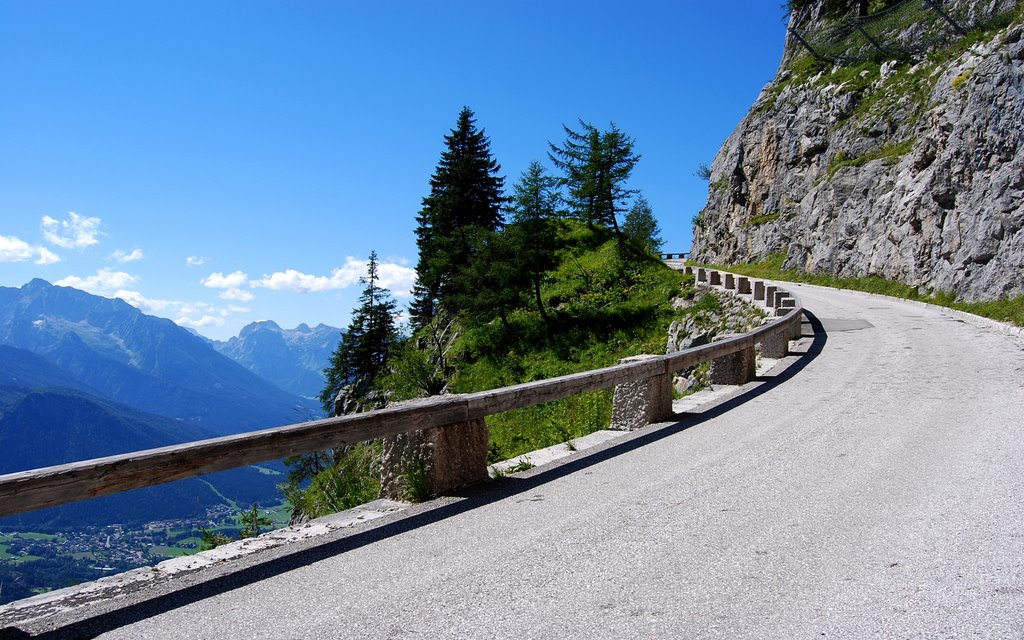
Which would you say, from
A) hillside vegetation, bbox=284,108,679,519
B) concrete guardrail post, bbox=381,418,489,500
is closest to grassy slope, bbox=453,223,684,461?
hillside vegetation, bbox=284,108,679,519

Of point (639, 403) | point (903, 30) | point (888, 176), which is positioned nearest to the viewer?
point (639, 403)

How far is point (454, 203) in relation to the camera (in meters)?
48.7

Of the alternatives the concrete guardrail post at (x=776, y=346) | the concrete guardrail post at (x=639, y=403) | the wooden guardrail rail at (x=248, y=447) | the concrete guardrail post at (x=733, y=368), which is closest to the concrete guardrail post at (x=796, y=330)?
the concrete guardrail post at (x=776, y=346)

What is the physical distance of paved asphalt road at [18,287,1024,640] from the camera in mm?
3170

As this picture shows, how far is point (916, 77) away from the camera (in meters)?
41.7

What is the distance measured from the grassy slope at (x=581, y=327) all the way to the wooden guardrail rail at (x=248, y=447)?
23.7 metres

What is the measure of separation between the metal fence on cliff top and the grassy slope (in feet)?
77.8

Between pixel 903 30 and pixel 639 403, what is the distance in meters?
→ 53.1

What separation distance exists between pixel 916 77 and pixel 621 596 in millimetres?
49496

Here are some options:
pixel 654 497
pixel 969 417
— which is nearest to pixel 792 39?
pixel 969 417

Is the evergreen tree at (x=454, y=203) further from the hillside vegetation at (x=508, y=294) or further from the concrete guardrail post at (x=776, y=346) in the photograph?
the concrete guardrail post at (x=776, y=346)

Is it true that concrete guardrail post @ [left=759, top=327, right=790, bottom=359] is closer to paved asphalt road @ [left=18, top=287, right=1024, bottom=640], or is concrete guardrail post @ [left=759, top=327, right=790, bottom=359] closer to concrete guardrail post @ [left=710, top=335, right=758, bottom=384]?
concrete guardrail post @ [left=710, top=335, right=758, bottom=384]

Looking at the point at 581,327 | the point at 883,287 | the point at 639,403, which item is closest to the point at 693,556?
the point at 639,403

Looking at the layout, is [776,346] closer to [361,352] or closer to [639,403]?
[639,403]
